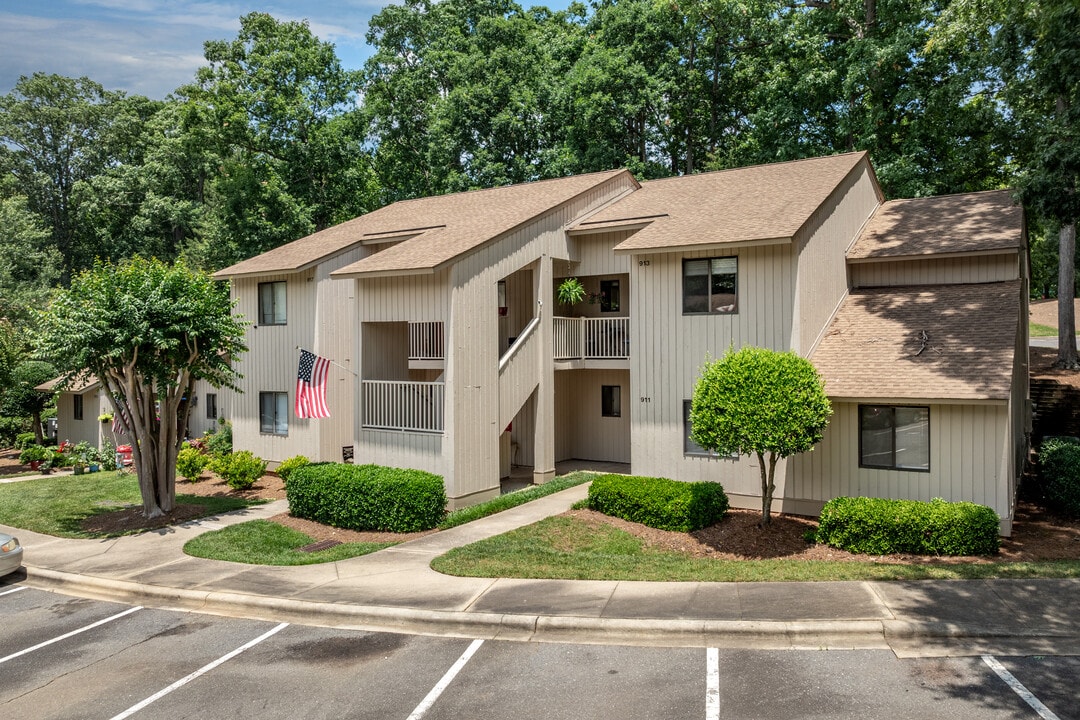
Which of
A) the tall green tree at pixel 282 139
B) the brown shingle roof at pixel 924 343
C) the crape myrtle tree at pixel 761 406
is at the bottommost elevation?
the crape myrtle tree at pixel 761 406

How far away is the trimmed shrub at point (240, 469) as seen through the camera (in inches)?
839

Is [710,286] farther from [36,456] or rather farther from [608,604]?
[36,456]

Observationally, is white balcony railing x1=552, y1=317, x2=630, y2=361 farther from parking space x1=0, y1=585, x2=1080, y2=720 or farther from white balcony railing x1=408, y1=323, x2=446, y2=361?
parking space x1=0, y1=585, x2=1080, y2=720

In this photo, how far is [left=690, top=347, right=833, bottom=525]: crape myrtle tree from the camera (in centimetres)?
1385

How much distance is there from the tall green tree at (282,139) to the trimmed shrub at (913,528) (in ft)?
98.2

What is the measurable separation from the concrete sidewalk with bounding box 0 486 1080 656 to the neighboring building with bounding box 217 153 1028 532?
4421mm

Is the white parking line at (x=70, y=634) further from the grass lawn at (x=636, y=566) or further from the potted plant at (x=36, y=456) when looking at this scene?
the potted plant at (x=36, y=456)

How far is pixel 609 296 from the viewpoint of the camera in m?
23.0

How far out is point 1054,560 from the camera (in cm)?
1304

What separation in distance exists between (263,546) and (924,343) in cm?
1412

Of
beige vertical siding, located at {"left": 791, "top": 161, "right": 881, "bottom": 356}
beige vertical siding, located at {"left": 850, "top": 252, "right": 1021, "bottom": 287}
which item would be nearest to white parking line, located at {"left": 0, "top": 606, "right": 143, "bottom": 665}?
beige vertical siding, located at {"left": 791, "top": 161, "right": 881, "bottom": 356}

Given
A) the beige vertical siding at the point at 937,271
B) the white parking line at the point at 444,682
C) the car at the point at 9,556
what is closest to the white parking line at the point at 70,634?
the car at the point at 9,556

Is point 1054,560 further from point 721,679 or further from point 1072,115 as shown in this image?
point 1072,115

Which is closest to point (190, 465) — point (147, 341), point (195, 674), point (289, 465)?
point (289, 465)
